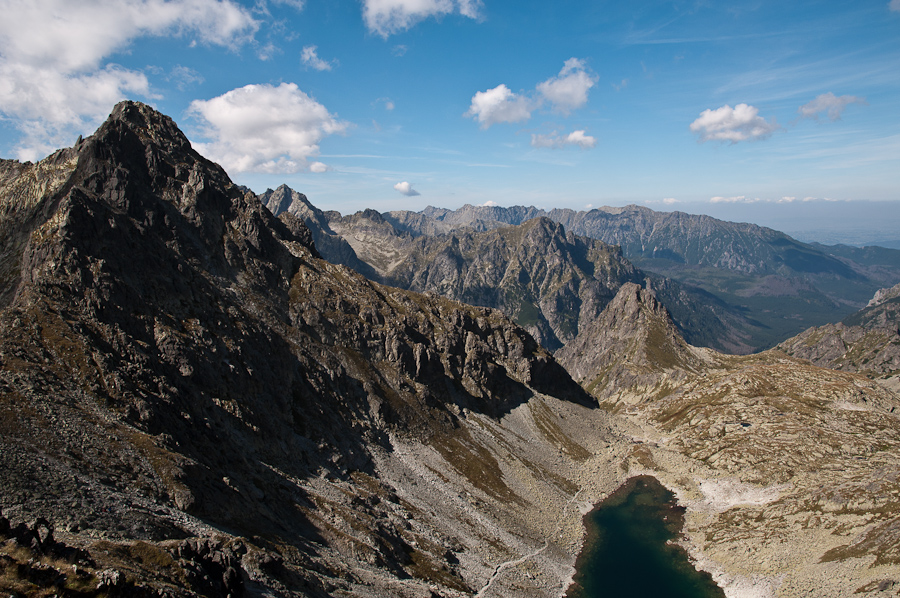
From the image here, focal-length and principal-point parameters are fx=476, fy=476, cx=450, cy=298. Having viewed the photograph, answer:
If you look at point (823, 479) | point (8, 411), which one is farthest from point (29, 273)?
point (823, 479)

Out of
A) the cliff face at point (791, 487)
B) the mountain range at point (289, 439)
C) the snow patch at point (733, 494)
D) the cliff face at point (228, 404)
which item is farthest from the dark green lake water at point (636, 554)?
the snow patch at point (733, 494)

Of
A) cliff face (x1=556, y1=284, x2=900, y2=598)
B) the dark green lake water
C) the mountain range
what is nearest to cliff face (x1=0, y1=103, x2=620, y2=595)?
the mountain range

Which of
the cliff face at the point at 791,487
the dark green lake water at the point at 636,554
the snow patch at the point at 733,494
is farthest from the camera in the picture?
the snow patch at the point at 733,494

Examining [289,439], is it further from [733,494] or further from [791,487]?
[791,487]

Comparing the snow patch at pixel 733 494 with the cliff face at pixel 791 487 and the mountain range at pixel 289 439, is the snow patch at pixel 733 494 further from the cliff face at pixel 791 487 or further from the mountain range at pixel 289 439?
the mountain range at pixel 289 439

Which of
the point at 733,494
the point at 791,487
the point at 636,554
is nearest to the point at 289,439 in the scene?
the point at 636,554
